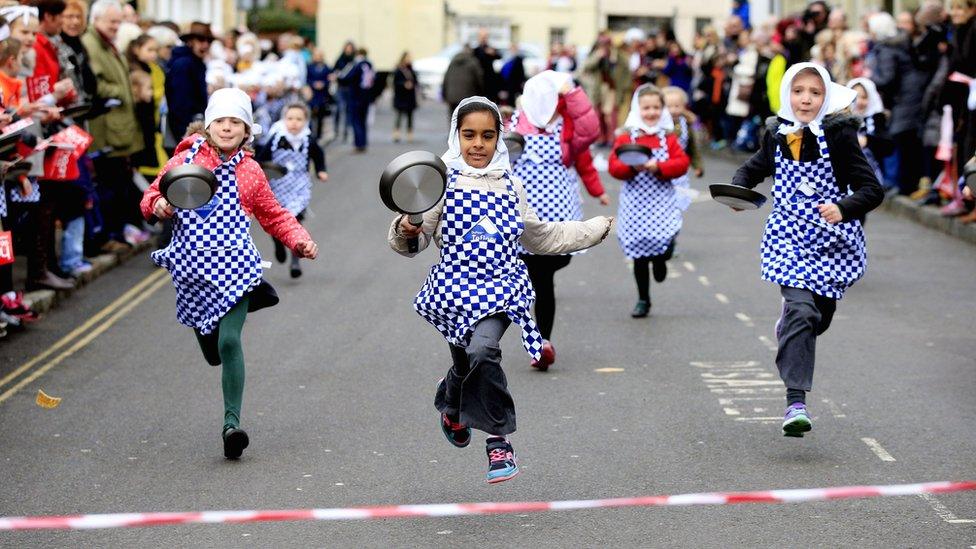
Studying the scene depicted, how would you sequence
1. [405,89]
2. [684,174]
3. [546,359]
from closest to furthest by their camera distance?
[546,359] < [684,174] < [405,89]

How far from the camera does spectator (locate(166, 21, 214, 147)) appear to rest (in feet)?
48.9

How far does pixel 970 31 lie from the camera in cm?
1542

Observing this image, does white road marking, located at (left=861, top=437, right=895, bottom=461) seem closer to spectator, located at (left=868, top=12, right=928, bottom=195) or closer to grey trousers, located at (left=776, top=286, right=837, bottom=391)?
grey trousers, located at (left=776, top=286, right=837, bottom=391)

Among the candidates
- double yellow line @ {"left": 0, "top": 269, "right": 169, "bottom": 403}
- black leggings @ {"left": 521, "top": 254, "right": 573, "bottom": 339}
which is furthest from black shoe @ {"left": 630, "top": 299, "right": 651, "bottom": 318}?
double yellow line @ {"left": 0, "top": 269, "right": 169, "bottom": 403}

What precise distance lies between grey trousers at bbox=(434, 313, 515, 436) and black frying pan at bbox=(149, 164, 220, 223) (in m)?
1.27

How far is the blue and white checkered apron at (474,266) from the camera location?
6605mm

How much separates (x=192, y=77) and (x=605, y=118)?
51.2ft

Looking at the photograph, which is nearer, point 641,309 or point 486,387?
point 486,387

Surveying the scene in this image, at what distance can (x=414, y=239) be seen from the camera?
21.5 ft

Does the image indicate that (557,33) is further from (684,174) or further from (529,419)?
(529,419)

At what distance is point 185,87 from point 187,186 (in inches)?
337

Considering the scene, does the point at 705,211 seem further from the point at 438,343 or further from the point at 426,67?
the point at 426,67

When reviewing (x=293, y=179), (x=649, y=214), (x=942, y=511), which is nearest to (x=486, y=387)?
(x=942, y=511)

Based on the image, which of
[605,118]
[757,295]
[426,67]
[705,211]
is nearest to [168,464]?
[757,295]
